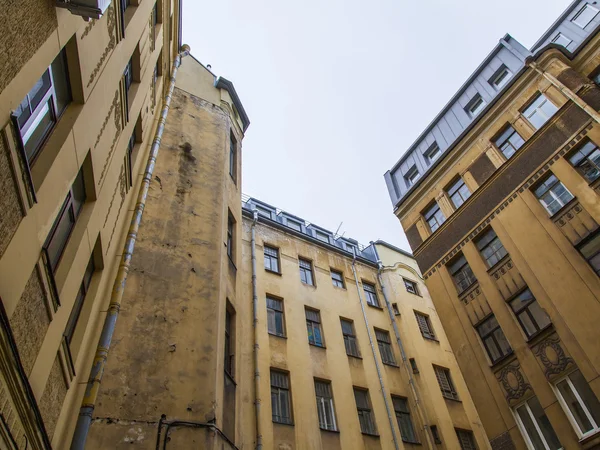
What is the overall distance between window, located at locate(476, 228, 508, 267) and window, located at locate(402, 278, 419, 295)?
9634 mm

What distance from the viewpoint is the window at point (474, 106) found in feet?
67.7

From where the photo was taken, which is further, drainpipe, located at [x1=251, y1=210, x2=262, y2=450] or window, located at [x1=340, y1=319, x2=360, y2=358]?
window, located at [x1=340, y1=319, x2=360, y2=358]

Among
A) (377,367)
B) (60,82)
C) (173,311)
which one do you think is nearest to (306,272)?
(377,367)

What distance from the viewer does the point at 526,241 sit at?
15.9 meters

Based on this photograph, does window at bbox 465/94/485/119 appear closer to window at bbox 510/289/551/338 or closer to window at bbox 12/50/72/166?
window at bbox 510/289/551/338

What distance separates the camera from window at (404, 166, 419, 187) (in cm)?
2323

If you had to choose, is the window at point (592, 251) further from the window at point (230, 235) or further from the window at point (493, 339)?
the window at point (230, 235)

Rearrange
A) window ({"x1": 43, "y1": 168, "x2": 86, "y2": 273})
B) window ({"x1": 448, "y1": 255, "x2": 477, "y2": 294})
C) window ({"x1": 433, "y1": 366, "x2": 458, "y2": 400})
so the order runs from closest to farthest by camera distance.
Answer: window ({"x1": 43, "y1": 168, "x2": 86, "y2": 273}), window ({"x1": 448, "y1": 255, "x2": 477, "y2": 294}), window ({"x1": 433, "y1": 366, "x2": 458, "y2": 400})

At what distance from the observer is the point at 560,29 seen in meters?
19.0

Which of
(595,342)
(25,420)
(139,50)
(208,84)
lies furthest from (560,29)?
(25,420)

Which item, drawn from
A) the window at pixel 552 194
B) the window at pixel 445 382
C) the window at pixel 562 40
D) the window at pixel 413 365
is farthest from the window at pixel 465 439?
the window at pixel 562 40

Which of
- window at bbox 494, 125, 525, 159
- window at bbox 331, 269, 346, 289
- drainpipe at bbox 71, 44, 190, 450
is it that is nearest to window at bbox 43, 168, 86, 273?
drainpipe at bbox 71, 44, 190, 450

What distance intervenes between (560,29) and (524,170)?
22.5 feet

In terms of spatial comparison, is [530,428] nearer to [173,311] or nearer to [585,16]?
[173,311]
